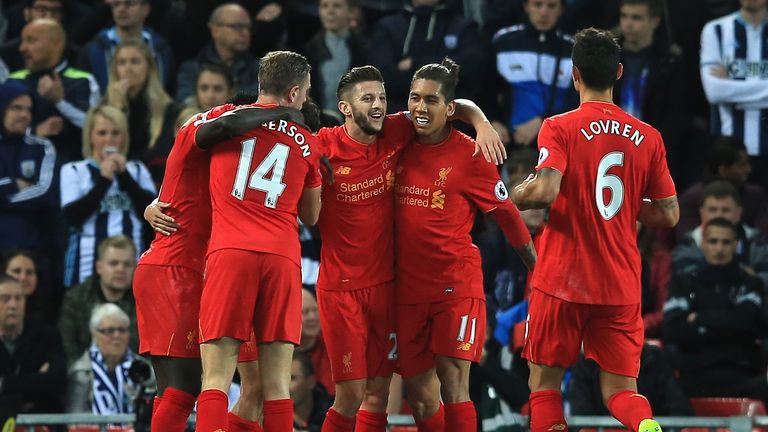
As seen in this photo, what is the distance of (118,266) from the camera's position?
1294cm

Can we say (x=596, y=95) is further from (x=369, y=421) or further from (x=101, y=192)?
(x=101, y=192)

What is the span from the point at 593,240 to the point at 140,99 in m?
6.73

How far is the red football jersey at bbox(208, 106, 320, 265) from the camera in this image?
28.6 ft

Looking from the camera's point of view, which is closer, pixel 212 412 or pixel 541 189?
pixel 212 412

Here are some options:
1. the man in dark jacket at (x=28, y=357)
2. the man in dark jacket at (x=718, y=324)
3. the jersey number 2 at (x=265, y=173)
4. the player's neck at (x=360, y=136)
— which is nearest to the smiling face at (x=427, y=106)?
the player's neck at (x=360, y=136)

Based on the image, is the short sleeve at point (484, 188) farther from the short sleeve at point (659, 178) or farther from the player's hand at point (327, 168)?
the short sleeve at point (659, 178)

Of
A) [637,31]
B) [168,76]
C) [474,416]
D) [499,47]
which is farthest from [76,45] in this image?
[474,416]

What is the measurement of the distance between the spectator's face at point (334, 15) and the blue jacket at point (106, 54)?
164 cm

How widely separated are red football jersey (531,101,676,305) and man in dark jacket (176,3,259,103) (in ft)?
21.7

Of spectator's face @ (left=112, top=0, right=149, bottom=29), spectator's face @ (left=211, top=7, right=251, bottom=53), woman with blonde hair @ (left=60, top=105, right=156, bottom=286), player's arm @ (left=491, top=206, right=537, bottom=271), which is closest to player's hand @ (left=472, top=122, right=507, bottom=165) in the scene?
player's arm @ (left=491, top=206, right=537, bottom=271)

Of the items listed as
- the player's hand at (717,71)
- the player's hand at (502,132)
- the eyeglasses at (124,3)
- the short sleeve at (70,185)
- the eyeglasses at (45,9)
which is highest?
the eyeglasses at (45,9)

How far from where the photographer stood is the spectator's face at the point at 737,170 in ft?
46.0

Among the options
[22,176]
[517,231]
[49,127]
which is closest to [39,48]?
[49,127]

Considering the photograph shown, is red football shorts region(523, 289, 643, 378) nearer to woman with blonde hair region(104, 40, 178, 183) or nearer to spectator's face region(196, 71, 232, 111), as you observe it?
spectator's face region(196, 71, 232, 111)
